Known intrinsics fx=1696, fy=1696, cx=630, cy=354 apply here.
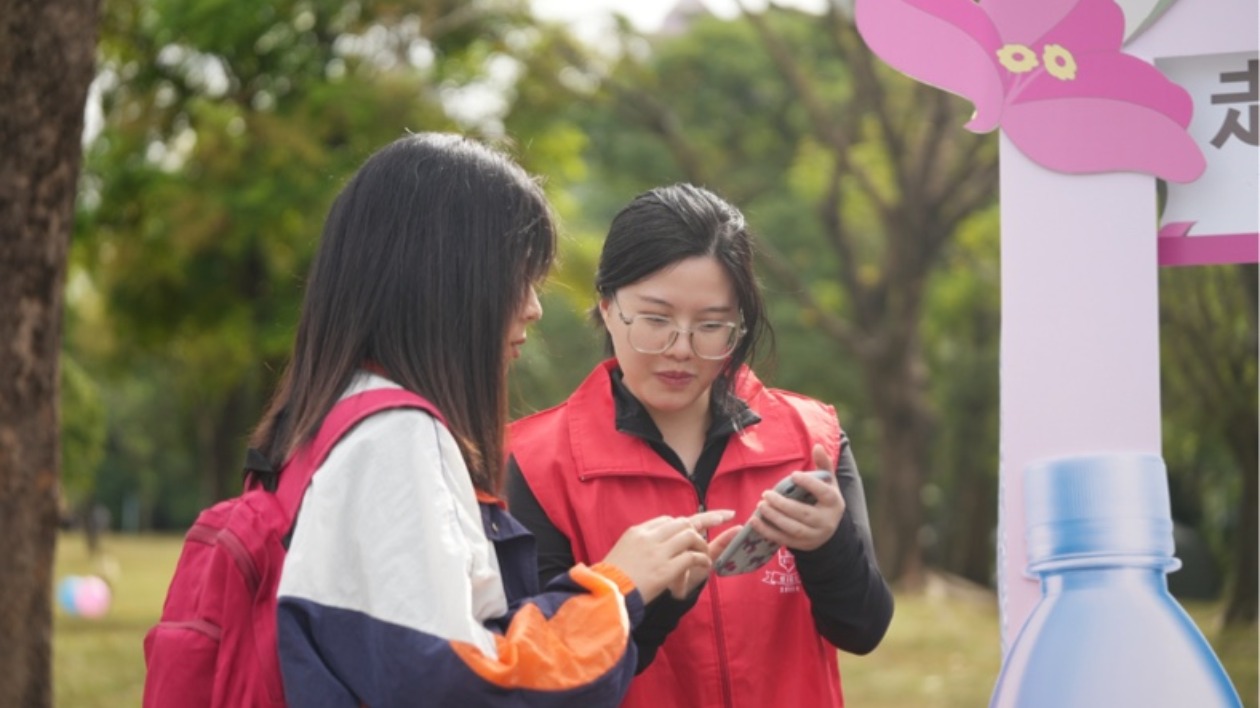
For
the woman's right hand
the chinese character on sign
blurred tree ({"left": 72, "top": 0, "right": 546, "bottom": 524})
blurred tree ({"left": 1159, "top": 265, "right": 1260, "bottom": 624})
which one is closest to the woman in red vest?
the woman's right hand

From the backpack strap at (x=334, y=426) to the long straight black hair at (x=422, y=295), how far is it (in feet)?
0.10

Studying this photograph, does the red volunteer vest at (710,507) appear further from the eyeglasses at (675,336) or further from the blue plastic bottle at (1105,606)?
the blue plastic bottle at (1105,606)

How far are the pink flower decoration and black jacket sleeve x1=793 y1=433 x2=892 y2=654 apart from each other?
0.61 meters

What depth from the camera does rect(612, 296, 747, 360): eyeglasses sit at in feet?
8.37

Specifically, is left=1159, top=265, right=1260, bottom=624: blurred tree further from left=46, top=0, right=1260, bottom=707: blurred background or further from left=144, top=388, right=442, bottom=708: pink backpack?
left=144, top=388, right=442, bottom=708: pink backpack

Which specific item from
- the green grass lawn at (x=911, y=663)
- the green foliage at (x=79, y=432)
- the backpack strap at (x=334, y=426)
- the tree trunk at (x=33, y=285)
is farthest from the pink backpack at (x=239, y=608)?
the green foliage at (x=79, y=432)

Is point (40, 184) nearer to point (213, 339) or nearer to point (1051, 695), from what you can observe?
point (1051, 695)

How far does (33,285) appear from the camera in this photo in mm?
5398

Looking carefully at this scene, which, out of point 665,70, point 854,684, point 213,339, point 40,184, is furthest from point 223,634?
point 665,70

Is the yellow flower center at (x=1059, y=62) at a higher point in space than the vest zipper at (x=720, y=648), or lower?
higher

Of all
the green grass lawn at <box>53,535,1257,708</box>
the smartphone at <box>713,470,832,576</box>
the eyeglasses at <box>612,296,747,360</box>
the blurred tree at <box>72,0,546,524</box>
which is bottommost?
the green grass lawn at <box>53,535,1257,708</box>

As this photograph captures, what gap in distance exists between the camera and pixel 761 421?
8.66ft

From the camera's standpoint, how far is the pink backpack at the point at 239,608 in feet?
6.42

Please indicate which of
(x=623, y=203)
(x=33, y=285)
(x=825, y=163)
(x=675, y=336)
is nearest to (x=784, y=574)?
(x=675, y=336)
